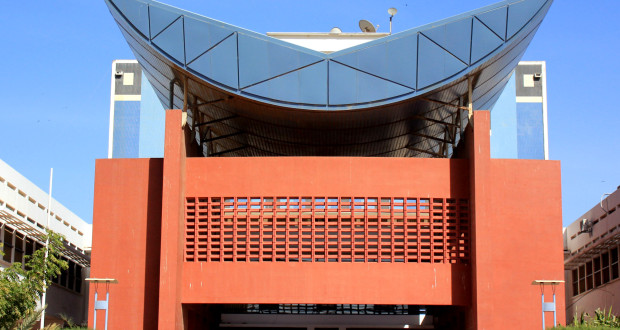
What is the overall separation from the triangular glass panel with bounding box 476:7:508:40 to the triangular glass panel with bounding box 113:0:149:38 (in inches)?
433

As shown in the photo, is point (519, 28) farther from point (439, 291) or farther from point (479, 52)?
point (439, 291)

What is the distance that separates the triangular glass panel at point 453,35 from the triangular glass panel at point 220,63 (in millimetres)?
6378

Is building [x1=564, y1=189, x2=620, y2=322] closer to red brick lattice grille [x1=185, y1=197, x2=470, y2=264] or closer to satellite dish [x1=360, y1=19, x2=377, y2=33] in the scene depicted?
red brick lattice grille [x1=185, y1=197, x2=470, y2=264]

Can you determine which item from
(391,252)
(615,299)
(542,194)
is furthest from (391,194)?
(615,299)

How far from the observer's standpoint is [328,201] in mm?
30516

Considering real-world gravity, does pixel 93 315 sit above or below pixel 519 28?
below

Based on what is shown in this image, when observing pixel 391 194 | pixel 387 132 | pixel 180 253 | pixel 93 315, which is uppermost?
pixel 387 132

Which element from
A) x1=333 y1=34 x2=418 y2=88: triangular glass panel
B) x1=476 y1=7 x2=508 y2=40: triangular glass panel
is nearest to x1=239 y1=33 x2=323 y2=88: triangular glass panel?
x1=333 y1=34 x2=418 y2=88: triangular glass panel

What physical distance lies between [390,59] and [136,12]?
8588 mm

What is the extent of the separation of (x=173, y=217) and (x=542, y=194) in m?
12.3

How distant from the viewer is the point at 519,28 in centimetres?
3066

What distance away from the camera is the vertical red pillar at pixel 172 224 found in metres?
29.0

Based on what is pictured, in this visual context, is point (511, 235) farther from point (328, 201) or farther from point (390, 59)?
point (390, 59)

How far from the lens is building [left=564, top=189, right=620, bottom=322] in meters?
39.1
